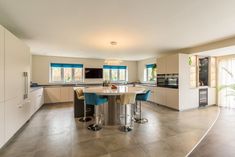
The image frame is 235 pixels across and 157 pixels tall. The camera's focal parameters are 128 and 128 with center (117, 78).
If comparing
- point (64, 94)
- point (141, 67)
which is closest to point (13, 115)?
point (64, 94)

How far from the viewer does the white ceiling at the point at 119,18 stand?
78.1 inches

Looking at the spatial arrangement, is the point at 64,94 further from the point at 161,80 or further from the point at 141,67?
the point at 141,67

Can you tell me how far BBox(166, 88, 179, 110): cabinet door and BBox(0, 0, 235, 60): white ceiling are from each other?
224cm

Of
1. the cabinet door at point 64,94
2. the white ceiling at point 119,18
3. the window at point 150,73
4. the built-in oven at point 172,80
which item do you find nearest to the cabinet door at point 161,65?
the built-in oven at point 172,80

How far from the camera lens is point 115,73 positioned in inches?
322

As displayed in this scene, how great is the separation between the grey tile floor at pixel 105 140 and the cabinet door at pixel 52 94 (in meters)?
2.45

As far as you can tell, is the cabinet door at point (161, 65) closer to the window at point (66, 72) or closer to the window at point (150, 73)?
the window at point (150, 73)

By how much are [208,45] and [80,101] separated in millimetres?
4722

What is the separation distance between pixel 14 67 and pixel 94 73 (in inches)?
188

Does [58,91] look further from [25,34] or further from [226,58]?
[226,58]

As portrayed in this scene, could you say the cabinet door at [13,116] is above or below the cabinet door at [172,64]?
below

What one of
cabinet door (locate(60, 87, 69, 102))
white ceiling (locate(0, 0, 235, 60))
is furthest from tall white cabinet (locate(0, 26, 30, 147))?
cabinet door (locate(60, 87, 69, 102))

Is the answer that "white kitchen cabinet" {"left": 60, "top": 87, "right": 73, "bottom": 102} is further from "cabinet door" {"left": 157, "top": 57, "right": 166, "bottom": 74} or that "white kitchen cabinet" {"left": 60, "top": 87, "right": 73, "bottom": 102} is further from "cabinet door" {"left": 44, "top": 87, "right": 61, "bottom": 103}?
"cabinet door" {"left": 157, "top": 57, "right": 166, "bottom": 74}

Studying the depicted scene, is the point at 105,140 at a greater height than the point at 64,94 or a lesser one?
lesser
